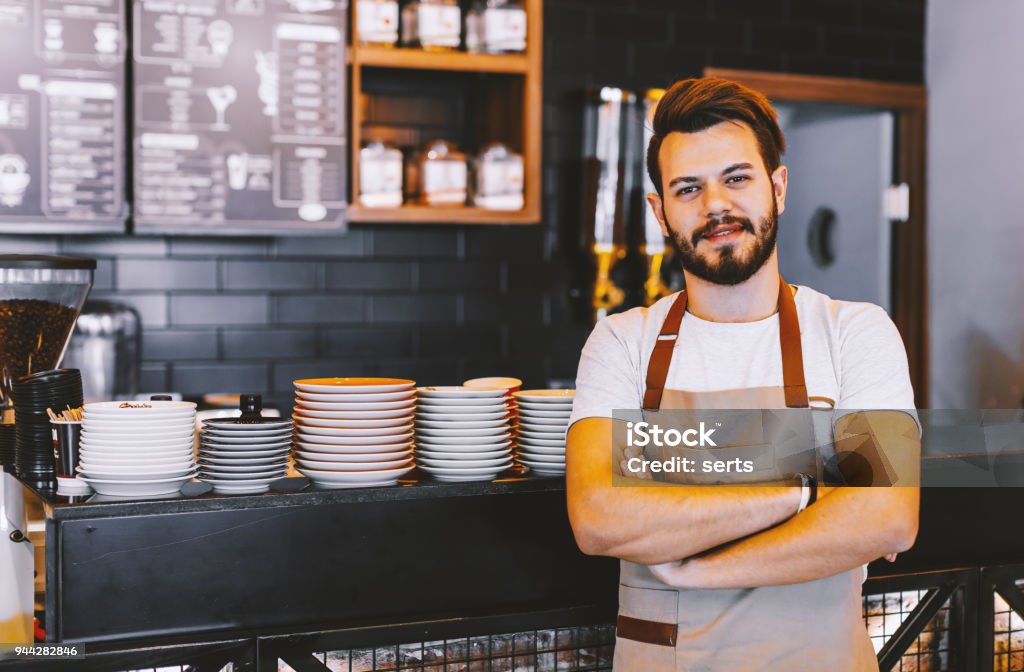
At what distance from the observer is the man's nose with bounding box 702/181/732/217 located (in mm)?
1541

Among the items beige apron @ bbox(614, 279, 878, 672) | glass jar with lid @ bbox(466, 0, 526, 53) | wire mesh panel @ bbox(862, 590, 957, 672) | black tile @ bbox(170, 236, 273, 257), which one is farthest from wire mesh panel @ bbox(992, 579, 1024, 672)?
black tile @ bbox(170, 236, 273, 257)

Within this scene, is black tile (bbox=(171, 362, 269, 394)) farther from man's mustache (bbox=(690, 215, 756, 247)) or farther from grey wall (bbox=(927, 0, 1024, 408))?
grey wall (bbox=(927, 0, 1024, 408))

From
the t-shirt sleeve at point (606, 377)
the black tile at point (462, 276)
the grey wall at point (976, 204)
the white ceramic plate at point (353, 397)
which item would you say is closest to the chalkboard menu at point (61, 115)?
the black tile at point (462, 276)

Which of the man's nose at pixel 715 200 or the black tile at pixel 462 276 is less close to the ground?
the man's nose at pixel 715 200

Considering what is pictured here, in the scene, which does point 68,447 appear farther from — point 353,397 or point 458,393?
point 458,393

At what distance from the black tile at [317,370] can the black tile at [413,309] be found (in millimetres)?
157

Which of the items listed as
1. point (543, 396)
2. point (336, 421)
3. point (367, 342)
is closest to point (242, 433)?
point (336, 421)

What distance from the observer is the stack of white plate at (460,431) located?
1728 mm

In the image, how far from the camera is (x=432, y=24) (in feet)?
10.3

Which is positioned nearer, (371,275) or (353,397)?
(353,397)

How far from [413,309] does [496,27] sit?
942 mm

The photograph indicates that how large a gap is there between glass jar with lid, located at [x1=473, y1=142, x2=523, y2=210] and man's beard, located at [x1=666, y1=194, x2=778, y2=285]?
168cm

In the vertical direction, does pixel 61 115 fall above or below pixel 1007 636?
above

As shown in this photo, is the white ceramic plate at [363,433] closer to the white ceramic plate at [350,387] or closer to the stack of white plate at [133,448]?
the white ceramic plate at [350,387]
